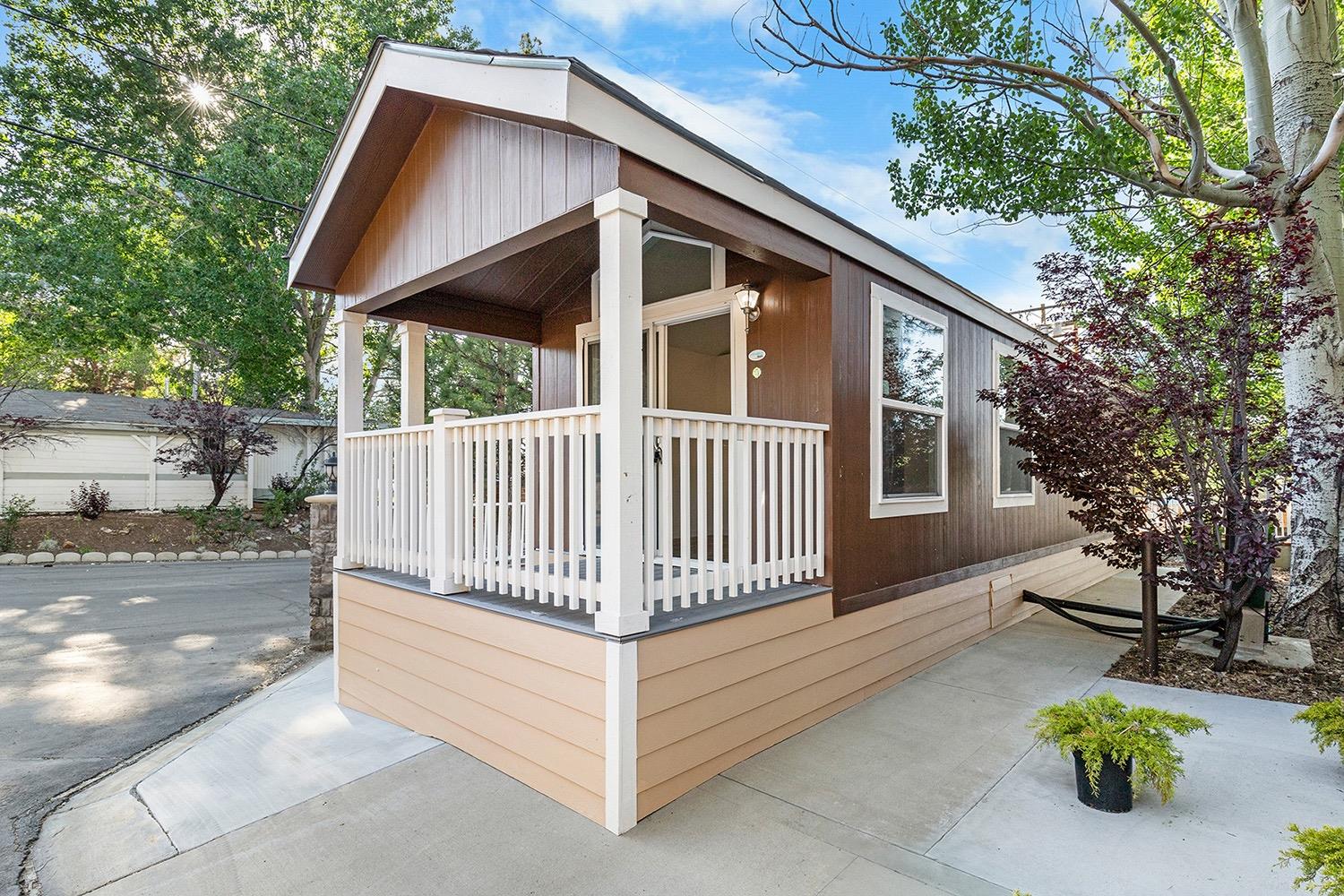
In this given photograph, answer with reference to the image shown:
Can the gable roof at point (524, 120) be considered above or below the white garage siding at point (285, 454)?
above

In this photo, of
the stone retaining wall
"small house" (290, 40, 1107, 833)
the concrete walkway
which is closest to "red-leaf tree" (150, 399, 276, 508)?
the stone retaining wall

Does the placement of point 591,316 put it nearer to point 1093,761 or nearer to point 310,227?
point 310,227

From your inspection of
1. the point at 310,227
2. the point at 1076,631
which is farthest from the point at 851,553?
the point at 310,227

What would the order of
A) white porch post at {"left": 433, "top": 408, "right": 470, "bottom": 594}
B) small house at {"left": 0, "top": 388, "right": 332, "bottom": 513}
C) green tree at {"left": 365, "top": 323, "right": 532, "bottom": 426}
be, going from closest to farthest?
1. white porch post at {"left": 433, "top": 408, "right": 470, "bottom": 594}
2. small house at {"left": 0, "top": 388, "right": 332, "bottom": 513}
3. green tree at {"left": 365, "top": 323, "right": 532, "bottom": 426}

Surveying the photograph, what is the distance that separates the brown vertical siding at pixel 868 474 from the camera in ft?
13.5

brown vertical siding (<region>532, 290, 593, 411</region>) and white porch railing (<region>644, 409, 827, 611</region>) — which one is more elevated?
brown vertical siding (<region>532, 290, 593, 411</region>)

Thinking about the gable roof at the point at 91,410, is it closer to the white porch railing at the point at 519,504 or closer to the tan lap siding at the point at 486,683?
the tan lap siding at the point at 486,683

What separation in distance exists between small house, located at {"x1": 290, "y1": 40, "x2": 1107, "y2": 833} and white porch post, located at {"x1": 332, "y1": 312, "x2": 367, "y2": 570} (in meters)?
0.03

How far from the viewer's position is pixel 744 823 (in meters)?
2.71

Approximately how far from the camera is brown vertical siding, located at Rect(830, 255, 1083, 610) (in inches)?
162

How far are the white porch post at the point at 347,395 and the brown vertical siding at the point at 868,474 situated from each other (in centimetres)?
342

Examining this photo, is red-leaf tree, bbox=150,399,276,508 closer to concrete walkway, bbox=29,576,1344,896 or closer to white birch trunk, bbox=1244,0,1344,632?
concrete walkway, bbox=29,576,1344,896

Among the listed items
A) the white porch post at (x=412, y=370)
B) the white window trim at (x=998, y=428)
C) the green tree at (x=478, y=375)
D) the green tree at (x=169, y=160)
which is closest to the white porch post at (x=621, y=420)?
the white porch post at (x=412, y=370)

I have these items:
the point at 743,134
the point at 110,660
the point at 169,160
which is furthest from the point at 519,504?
the point at 169,160
